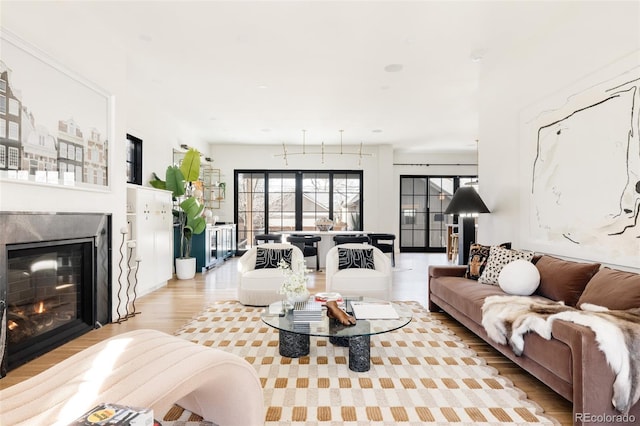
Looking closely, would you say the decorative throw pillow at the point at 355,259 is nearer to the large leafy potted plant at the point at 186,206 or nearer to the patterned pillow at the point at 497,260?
the patterned pillow at the point at 497,260

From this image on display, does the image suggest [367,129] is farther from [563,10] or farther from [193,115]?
[563,10]

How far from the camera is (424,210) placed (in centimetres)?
1014

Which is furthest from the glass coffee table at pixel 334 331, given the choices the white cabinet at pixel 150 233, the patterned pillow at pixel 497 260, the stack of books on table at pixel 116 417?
the white cabinet at pixel 150 233

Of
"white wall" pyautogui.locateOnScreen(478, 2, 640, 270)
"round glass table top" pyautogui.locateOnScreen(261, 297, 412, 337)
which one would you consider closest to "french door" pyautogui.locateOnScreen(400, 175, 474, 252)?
"white wall" pyautogui.locateOnScreen(478, 2, 640, 270)

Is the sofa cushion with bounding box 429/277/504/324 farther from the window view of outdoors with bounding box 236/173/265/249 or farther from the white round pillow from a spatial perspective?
the window view of outdoors with bounding box 236/173/265/249

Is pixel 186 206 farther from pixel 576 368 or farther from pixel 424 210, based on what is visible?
pixel 424 210

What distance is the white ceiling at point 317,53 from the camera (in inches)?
122

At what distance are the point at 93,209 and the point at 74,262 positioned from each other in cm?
53

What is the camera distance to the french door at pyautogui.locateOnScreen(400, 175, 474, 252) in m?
10.1

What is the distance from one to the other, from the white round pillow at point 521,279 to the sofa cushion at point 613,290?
1.41ft

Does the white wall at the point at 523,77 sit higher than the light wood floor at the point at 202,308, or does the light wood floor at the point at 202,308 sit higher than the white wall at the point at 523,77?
the white wall at the point at 523,77

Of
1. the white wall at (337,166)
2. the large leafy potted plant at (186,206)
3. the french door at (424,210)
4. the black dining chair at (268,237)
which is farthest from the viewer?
the french door at (424,210)

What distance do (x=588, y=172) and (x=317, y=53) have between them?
9.44ft

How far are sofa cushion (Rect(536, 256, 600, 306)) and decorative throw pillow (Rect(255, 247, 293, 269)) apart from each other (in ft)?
9.00
